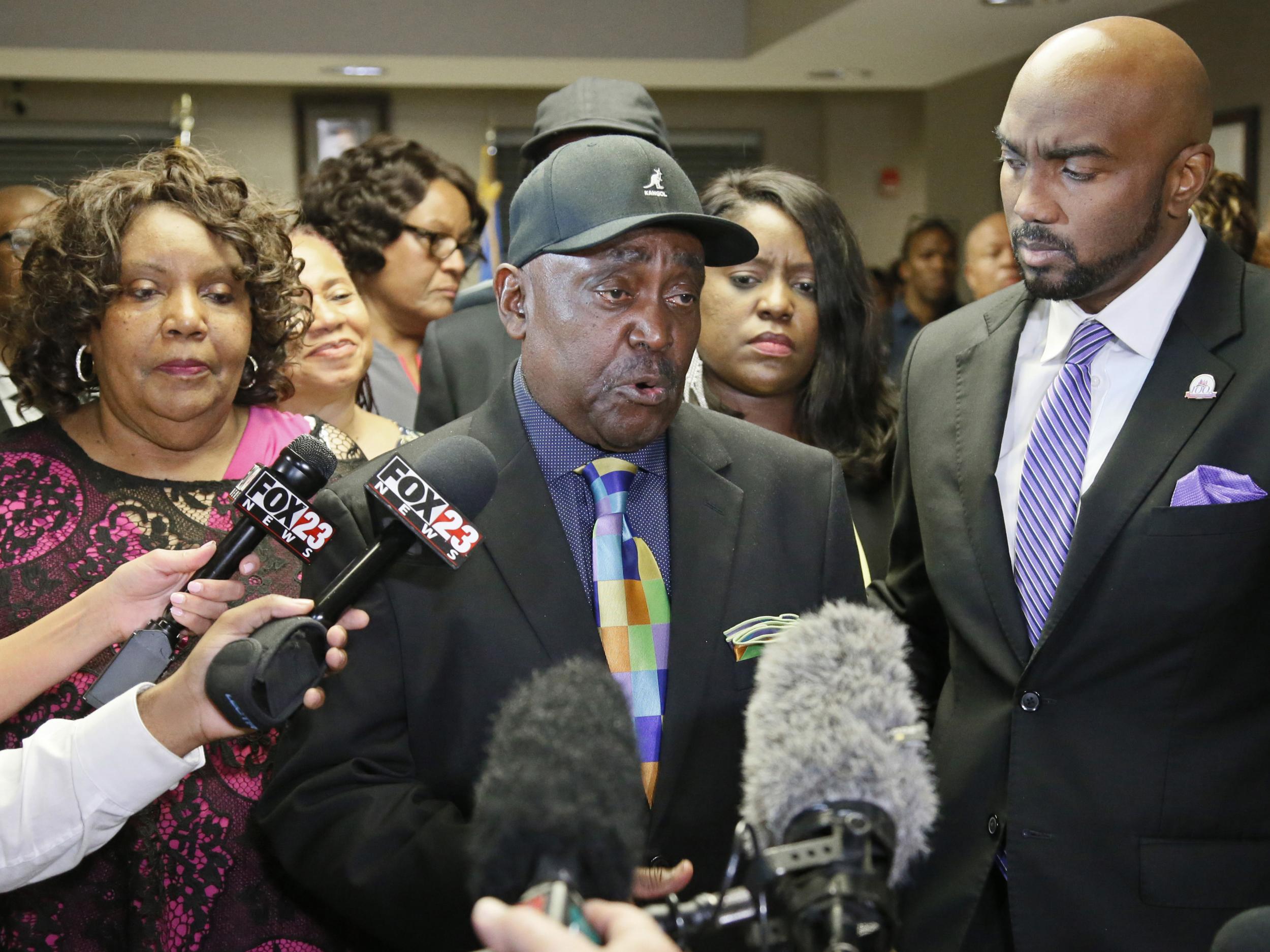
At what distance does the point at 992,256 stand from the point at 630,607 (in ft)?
15.0

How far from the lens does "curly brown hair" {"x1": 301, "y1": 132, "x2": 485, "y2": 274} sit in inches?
153

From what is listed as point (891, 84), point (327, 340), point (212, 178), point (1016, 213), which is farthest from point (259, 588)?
point (891, 84)

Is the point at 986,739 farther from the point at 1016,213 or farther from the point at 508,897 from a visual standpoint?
the point at 508,897

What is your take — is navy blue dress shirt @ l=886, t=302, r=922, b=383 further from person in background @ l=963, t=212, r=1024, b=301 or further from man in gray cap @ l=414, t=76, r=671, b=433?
man in gray cap @ l=414, t=76, r=671, b=433

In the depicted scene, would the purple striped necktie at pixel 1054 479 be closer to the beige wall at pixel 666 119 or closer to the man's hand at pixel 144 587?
the man's hand at pixel 144 587

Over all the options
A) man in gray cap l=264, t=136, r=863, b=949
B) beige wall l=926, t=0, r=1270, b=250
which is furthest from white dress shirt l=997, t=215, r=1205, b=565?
beige wall l=926, t=0, r=1270, b=250

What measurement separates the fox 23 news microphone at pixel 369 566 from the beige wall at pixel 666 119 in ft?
28.7

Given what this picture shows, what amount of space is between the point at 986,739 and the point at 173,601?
1.20 metres

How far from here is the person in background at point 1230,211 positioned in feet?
11.2

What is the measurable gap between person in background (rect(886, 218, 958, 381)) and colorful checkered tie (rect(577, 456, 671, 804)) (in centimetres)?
595

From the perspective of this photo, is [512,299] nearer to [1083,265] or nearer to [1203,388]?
[1083,265]

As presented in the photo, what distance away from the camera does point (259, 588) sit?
2084 mm

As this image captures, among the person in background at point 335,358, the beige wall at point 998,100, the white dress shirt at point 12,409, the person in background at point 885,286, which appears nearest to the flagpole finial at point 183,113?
the person in background at point 885,286

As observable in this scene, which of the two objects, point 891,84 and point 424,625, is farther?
point 891,84
